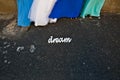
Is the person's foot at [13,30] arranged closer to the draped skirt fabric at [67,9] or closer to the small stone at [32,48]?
the small stone at [32,48]

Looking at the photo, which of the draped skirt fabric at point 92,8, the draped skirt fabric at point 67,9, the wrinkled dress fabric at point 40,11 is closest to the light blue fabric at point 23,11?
the wrinkled dress fabric at point 40,11

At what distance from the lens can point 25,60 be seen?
2084mm

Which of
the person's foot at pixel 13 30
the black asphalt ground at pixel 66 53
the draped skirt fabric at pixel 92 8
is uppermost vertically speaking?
the draped skirt fabric at pixel 92 8

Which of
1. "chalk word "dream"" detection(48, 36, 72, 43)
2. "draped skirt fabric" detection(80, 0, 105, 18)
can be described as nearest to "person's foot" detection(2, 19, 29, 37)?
"chalk word "dream"" detection(48, 36, 72, 43)

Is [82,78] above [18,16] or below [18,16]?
below

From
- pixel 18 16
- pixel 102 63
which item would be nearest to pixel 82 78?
pixel 102 63

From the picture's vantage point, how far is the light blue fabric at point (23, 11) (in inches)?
88.6

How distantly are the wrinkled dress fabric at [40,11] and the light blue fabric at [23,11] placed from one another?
4 centimetres

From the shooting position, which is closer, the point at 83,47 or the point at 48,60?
the point at 48,60

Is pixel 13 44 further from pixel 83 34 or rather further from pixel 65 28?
pixel 83 34

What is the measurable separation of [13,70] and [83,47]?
0.76 meters

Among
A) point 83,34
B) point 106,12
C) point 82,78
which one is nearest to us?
point 82,78

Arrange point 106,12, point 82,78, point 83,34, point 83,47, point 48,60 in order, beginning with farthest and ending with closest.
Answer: point 106,12 → point 83,34 → point 83,47 → point 48,60 → point 82,78

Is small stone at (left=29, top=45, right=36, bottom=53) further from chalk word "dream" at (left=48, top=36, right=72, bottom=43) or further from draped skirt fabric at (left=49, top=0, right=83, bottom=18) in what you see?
draped skirt fabric at (left=49, top=0, right=83, bottom=18)
